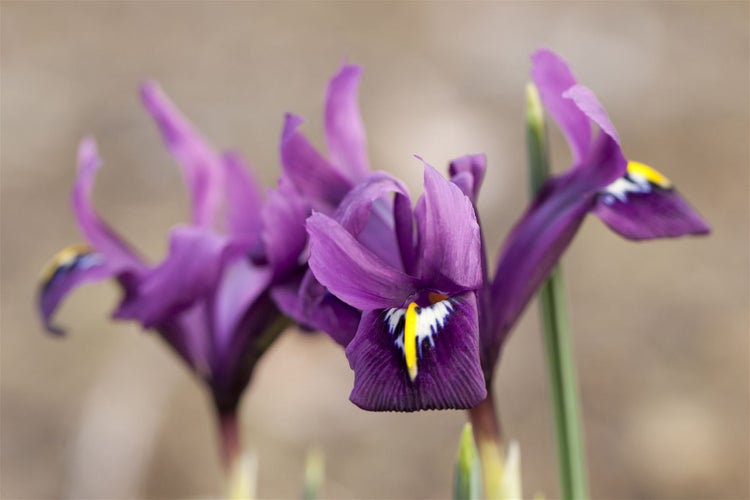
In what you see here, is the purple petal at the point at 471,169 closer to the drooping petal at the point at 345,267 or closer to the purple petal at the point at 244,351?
the drooping petal at the point at 345,267

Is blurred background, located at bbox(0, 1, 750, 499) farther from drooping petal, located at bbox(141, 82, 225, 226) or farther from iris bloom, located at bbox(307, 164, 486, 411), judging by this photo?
iris bloom, located at bbox(307, 164, 486, 411)

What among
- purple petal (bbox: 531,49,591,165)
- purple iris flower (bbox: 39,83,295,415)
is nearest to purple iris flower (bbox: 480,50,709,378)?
purple petal (bbox: 531,49,591,165)

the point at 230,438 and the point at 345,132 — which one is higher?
the point at 345,132

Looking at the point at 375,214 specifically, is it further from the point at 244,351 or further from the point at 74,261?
the point at 74,261

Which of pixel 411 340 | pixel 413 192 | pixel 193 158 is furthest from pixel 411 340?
pixel 413 192

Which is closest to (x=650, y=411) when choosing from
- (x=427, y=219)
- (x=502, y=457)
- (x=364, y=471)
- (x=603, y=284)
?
(x=603, y=284)
